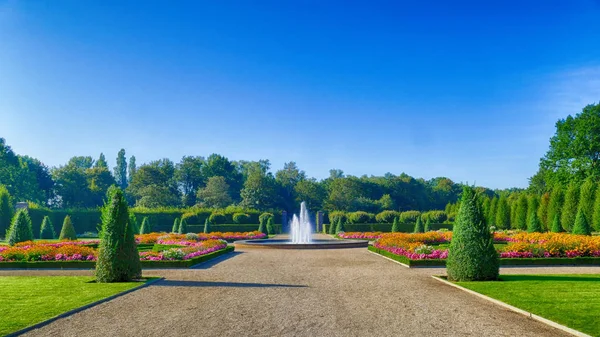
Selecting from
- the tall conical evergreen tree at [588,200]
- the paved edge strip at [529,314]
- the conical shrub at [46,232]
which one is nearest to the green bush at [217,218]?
the conical shrub at [46,232]

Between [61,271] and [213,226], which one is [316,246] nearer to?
[61,271]

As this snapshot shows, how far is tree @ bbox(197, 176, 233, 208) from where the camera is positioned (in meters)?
72.2

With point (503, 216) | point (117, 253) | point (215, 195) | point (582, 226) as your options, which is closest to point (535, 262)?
point (117, 253)

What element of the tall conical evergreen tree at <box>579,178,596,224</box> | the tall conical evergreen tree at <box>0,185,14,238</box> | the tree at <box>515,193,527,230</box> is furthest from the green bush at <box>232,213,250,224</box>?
the tall conical evergreen tree at <box>579,178,596,224</box>

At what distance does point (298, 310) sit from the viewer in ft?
30.3

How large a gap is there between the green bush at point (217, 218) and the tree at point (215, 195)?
63.3 ft

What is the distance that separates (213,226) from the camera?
153 feet

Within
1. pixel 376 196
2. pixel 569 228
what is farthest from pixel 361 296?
pixel 376 196

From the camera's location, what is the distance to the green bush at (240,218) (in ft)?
172

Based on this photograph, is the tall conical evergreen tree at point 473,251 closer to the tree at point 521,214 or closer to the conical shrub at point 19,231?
the conical shrub at point 19,231

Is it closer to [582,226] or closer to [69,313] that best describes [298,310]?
[69,313]

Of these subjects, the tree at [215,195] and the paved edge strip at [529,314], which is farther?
the tree at [215,195]

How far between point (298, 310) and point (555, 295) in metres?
5.63

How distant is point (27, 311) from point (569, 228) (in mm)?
38002
